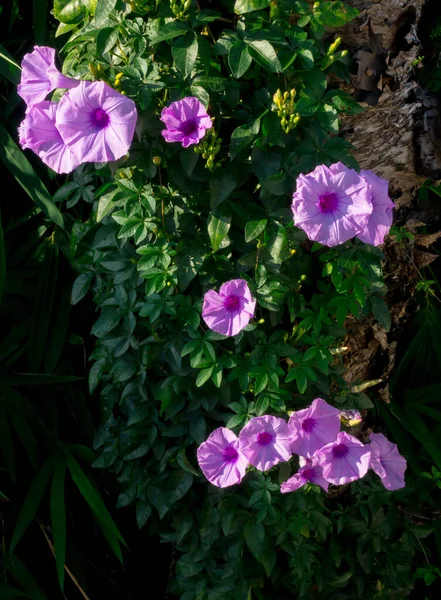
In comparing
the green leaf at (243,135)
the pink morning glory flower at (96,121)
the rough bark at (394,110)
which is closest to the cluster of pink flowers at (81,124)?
the pink morning glory flower at (96,121)

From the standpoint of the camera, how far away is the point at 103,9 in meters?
1.28

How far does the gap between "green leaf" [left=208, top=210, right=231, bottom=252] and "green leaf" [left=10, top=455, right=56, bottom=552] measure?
0.87 m

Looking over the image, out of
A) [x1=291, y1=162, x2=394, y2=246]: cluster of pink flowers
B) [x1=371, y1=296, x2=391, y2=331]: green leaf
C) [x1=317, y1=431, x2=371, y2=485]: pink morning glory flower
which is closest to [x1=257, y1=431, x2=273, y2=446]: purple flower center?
[x1=317, y1=431, x2=371, y2=485]: pink morning glory flower

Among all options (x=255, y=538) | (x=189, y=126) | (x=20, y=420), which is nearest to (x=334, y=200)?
(x=189, y=126)

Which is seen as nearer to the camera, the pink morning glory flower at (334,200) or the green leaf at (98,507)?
the pink morning glory flower at (334,200)

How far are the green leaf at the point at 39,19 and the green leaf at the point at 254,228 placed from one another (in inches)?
30.5

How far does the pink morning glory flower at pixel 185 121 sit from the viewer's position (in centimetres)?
129

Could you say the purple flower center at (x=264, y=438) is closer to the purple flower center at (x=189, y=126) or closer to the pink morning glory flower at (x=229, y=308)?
the pink morning glory flower at (x=229, y=308)

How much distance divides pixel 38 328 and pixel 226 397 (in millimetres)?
620

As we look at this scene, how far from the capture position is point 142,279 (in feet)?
5.24

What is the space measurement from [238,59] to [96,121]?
0.28 metres

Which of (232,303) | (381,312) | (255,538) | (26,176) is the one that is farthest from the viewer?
(26,176)

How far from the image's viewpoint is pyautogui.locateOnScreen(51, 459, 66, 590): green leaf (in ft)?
5.86

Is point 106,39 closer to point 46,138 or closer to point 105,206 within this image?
point 46,138
